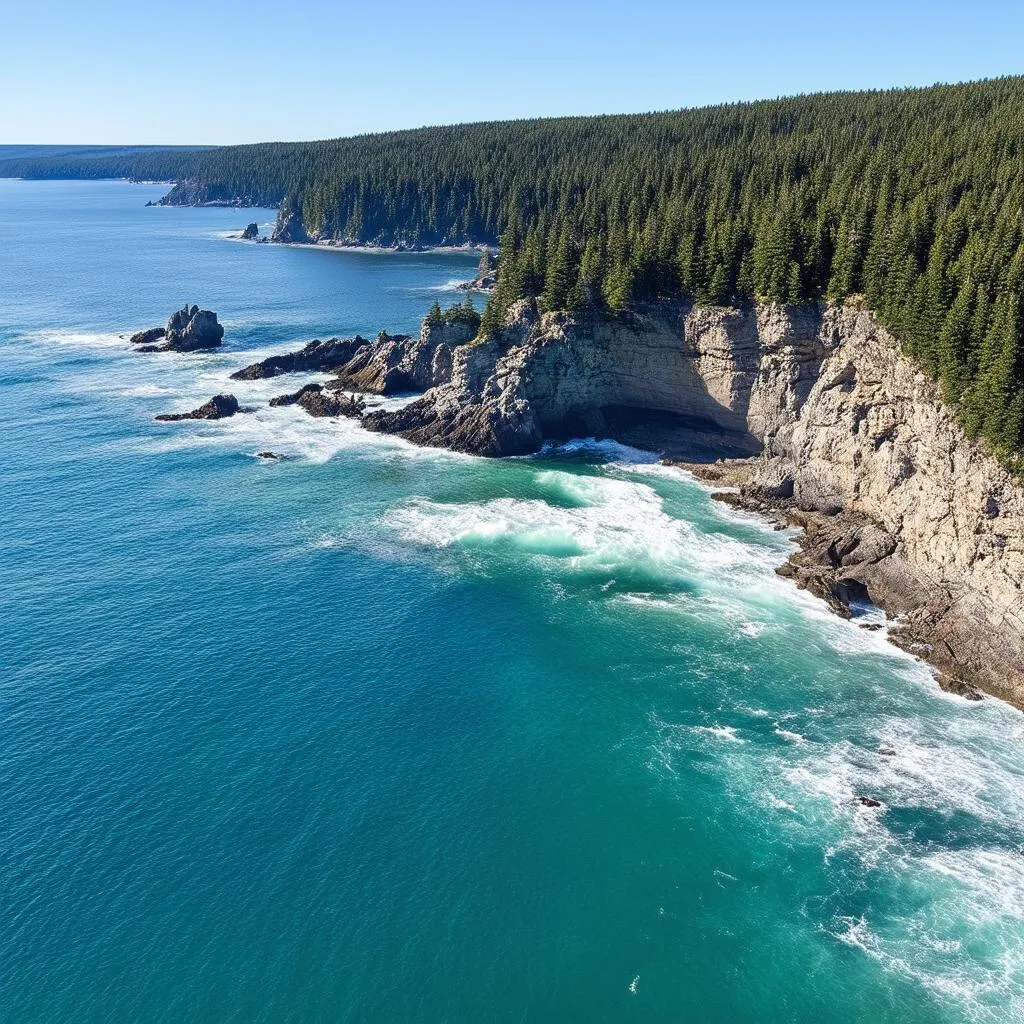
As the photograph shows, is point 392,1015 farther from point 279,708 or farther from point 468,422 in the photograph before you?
point 468,422

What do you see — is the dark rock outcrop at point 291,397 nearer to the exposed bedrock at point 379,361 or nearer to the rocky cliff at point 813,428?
the exposed bedrock at point 379,361

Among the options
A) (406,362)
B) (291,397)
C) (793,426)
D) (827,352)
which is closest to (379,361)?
(406,362)

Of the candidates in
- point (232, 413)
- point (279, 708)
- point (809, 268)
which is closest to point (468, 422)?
point (232, 413)

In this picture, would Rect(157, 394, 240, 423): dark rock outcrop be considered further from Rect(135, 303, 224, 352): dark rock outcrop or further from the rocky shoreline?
Rect(135, 303, 224, 352): dark rock outcrop

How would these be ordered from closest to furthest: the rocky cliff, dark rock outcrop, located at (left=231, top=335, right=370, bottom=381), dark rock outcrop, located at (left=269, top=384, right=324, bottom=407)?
the rocky cliff → dark rock outcrop, located at (left=269, top=384, right=324, bottom=407) → dark rock outcrop, located at (left=231, top=335, right=370, bottom=381)

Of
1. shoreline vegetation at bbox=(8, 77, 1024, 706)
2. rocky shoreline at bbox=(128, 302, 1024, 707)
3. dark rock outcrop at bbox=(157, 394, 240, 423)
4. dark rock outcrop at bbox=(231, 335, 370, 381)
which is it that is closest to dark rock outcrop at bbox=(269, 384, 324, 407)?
rocky shoreline at bbox=(128, 302, 1024, 707)
